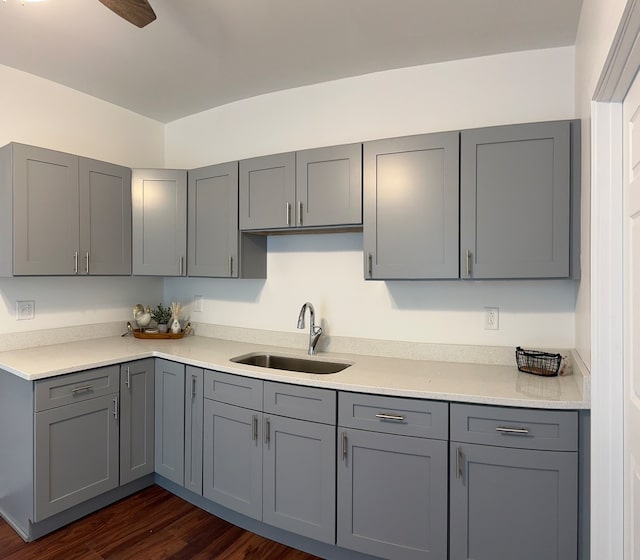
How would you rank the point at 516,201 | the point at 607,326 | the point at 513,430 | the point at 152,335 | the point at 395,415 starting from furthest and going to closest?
the point at 152,335
the point at 516,201
the point at 395,415
the point at 513,430
the point at 607,326

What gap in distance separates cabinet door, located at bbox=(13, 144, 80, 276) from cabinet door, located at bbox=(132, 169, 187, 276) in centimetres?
41

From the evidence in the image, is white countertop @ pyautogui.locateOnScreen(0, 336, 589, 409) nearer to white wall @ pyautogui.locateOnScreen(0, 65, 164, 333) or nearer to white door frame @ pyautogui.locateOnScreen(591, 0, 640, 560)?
white door frame @ pyautogui.locateOnScreen(591, 0, 640, 560)

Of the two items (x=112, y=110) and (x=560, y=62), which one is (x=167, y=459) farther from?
(x=560, y=62)

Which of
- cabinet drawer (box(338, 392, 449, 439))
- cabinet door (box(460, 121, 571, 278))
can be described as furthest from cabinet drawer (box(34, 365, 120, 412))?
cabinet door (box(460, 121, 571, 278))

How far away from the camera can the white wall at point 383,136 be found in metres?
2.14

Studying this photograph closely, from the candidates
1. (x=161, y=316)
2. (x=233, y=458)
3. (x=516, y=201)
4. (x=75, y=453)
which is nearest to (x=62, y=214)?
(x=161, y=316)

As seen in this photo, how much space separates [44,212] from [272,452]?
74.7 inches

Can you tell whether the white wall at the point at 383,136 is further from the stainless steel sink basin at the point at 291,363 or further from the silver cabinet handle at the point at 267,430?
the silver cabinet handle at the point at 267,430

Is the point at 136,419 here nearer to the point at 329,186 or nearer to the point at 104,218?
the point at 104,218

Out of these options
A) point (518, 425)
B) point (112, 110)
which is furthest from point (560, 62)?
point (112, 110)

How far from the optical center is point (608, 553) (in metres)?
1.41

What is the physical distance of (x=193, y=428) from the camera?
235 cm

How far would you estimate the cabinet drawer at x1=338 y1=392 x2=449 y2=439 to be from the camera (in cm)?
170

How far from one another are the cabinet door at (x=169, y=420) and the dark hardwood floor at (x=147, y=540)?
0.75 feet
